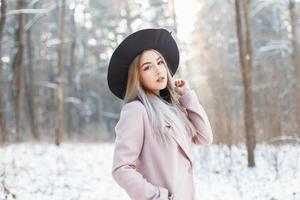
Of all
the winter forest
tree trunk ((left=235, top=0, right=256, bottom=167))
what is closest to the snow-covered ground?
the winter forest

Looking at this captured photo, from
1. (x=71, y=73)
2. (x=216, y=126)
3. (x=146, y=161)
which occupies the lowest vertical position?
(x=216, y=126)

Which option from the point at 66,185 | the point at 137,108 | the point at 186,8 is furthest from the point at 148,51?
the point at 186,8

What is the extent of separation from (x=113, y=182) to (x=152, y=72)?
23.3 ft

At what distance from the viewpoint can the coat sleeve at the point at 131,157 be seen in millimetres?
1966

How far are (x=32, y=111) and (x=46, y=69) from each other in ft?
17.2

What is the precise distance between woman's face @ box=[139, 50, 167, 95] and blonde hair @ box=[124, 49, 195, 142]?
0.02m

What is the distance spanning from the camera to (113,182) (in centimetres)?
906

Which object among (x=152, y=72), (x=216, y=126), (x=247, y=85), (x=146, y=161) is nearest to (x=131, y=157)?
(x=146, y=161)

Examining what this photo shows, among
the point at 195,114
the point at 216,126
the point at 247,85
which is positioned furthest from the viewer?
the point at 216,126

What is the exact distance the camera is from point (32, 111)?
74.1 feet

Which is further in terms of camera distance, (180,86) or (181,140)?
(180,86)

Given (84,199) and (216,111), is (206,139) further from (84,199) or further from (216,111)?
(216,111)

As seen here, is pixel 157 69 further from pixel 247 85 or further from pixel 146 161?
pixel 247 85

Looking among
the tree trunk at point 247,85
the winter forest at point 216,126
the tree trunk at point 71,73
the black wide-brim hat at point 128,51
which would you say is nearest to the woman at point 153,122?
the black wide-brim hat at point 128,51
